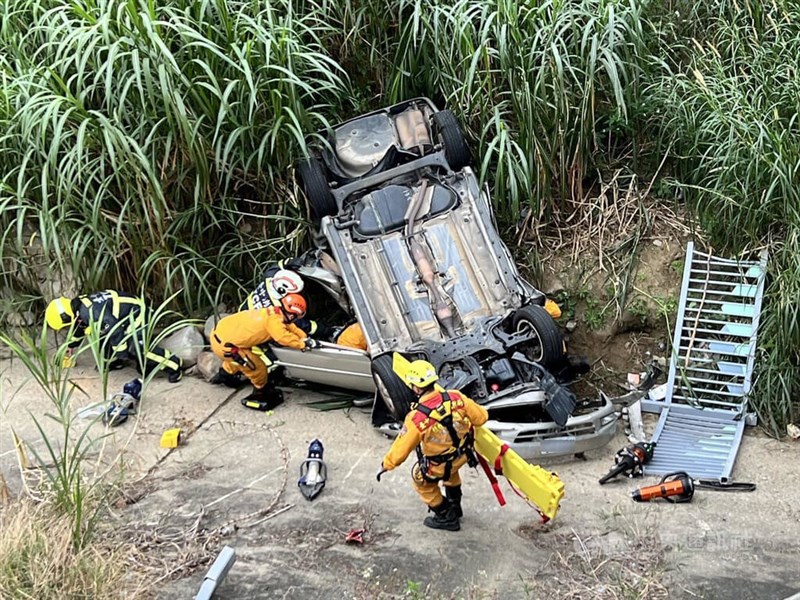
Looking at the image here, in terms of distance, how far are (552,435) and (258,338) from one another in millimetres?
2025

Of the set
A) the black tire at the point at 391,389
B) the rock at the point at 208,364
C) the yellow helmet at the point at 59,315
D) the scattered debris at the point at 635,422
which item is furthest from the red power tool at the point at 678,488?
the yellow helmet at the point at 59,315

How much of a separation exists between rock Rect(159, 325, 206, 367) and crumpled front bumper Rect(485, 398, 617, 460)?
2.33 metres

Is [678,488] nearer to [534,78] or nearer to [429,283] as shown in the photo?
[429,283]

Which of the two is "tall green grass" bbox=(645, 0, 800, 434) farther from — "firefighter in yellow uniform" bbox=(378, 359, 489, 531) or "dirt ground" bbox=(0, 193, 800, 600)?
"firefighter in yellow uniform" bbox=(378, 359, 489, 531)

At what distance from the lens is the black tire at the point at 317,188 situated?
232 inches

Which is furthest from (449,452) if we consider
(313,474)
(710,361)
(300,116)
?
(300,116)

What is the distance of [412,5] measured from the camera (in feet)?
21.5

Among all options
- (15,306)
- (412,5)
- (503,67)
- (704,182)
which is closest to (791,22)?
(704,182)

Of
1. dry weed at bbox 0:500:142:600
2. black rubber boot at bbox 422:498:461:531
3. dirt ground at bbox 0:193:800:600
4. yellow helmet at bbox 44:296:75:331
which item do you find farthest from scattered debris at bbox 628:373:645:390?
yellow helmet at bbox 44:296:75:331

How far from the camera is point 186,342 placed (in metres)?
6.13

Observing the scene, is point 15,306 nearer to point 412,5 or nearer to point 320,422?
point 320,422

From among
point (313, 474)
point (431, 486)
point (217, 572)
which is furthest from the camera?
point (313, 474)

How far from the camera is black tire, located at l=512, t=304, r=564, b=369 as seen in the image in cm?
533

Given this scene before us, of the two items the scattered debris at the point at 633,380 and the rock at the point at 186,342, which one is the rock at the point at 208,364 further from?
the scattered debris at the point at 633,380
